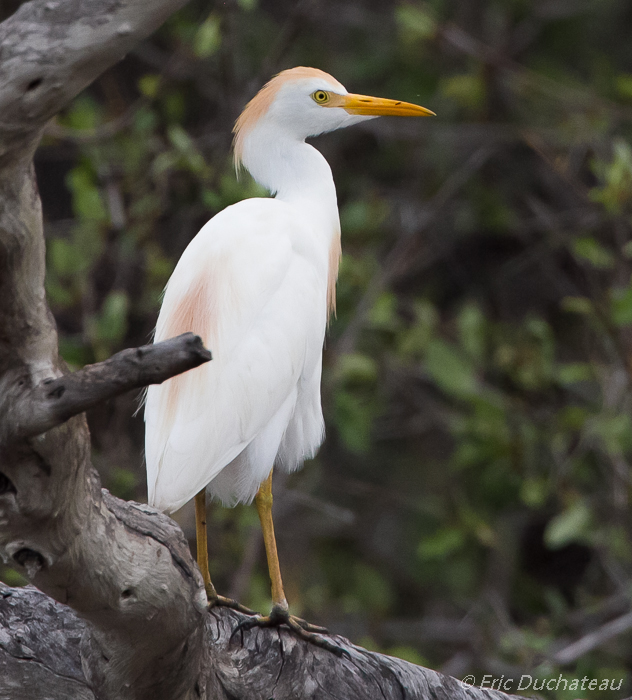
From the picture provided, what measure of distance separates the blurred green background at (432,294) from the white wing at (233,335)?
804 millimetres

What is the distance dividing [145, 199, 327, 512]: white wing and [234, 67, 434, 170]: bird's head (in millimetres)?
231

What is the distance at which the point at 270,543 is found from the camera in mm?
1694

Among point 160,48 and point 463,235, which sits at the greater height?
point 160,48

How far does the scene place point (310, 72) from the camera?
201 cm

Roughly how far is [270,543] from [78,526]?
79 centimetres

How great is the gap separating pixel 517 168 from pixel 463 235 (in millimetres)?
346

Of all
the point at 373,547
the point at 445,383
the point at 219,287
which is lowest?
the point at 373,547

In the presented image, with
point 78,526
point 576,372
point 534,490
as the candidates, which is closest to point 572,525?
point 534,490

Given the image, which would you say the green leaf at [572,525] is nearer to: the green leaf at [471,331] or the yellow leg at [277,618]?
the green leaf at [471,331]

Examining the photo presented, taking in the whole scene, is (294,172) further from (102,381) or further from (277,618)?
(102,381)

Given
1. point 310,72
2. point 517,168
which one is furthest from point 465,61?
point 310,72

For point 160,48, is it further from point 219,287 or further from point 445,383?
point 219,287

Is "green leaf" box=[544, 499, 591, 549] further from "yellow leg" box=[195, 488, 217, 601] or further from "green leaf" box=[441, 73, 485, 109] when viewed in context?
"green leaf" box=[441, 73, 485, 109]

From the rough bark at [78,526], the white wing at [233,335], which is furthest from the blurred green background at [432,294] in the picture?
the rough bark at [78,526]
